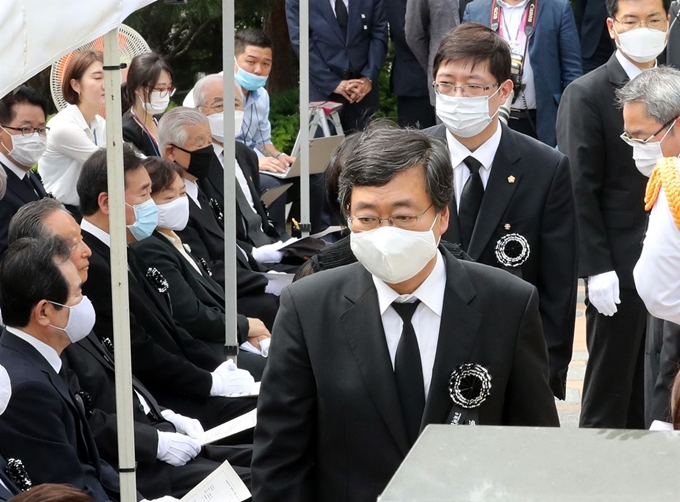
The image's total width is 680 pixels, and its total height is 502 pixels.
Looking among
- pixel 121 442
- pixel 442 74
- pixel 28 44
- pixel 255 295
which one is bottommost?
pixel 255 295

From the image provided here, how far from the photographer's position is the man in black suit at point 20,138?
593 cm

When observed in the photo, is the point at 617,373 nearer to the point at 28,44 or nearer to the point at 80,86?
the point at 28,44

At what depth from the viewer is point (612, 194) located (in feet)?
16.6

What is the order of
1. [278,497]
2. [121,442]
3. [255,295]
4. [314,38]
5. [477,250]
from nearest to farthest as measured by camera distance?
[278,497] < [121,442] < [477,250] < [255,295] < [314,38]

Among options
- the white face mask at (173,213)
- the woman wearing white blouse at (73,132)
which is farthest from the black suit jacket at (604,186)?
the woman wearing white blouse at (73,132)

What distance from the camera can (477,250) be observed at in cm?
413

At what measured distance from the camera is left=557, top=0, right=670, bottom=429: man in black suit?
5031 mm

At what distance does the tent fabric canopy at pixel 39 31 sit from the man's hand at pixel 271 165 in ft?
19.3

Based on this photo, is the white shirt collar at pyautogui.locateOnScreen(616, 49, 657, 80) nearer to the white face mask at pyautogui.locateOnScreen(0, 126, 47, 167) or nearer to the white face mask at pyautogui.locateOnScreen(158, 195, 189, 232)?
the white face mask at pyautogui.locateOnScreen(158, 195, 189, 232)

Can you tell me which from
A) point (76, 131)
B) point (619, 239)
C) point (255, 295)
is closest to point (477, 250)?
point (619, 239)

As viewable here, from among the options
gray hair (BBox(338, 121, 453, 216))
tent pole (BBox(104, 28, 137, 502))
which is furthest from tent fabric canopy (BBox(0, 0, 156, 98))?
gray hair (BBox(338, 121, 453, 216))

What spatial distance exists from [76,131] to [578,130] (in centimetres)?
334

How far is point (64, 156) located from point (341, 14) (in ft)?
10.6

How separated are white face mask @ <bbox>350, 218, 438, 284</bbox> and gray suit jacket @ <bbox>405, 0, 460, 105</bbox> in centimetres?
617
